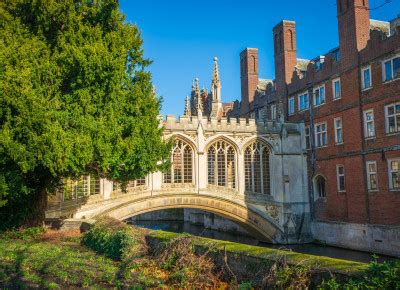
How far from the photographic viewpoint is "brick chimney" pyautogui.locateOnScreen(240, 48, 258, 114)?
110ft

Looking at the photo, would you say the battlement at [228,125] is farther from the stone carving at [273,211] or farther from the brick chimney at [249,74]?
the brick chimney at [249,74]

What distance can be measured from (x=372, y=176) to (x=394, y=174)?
4.70 feet

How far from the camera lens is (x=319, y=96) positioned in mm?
24922

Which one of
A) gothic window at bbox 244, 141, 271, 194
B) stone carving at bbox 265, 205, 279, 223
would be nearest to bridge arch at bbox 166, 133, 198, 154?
gothic window at bbox 244, 141, 271, 194

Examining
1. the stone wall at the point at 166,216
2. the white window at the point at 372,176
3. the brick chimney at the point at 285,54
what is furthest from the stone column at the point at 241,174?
the stone wall at the point at 166,216

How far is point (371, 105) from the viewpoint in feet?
67.4

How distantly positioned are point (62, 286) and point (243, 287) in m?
3.37

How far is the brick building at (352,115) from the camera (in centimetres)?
1948

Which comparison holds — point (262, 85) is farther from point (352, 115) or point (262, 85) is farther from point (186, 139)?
point (186, 139)

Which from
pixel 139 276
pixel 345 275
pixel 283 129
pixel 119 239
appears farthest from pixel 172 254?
pixel 283 129

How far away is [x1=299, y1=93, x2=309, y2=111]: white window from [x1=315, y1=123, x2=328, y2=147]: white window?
177 centimetres

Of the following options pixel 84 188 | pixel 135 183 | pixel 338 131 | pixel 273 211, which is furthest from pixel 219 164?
pixel 84 188

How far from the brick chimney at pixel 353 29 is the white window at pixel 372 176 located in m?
5.36

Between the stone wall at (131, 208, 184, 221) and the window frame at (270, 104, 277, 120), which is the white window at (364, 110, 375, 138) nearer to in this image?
the window frame at (270, 104, 277, 120)
